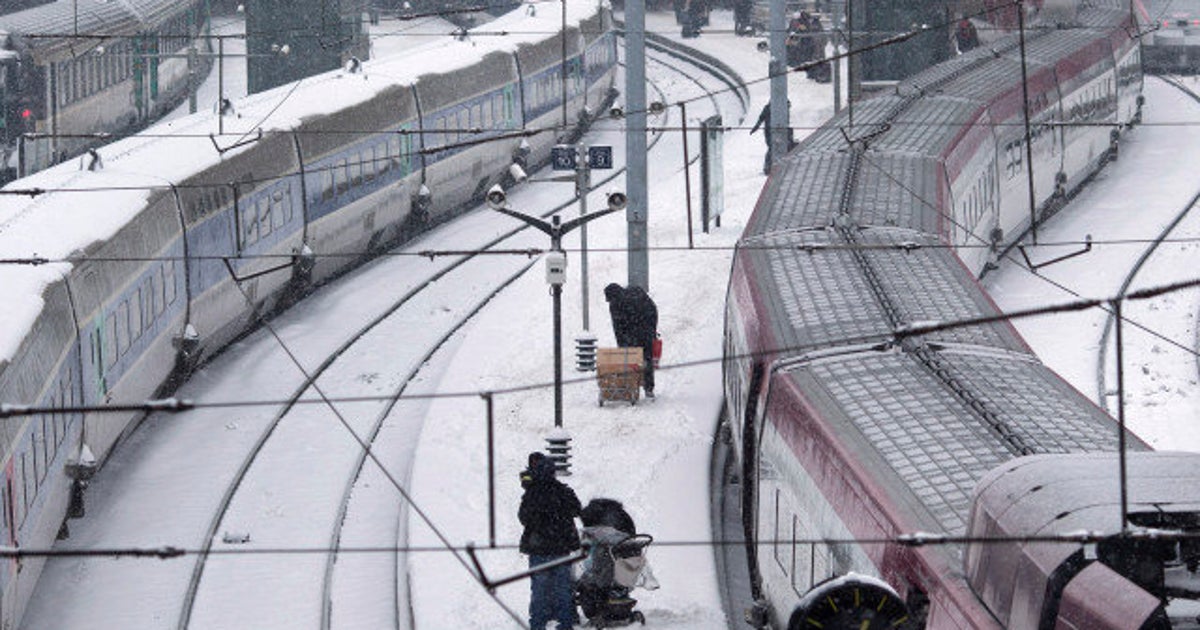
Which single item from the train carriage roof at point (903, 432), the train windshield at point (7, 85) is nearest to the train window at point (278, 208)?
the train windshield at point (7, 85)

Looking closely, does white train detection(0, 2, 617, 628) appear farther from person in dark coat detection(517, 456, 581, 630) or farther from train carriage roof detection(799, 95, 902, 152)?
train carriage roof detection(799, 95, 902, 152)

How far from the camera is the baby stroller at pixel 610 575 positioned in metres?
18.2

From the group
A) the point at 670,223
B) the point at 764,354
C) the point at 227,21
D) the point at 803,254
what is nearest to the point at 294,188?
the point at 670,223

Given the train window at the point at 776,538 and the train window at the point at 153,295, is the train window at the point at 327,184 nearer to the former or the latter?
the train window at the point at 153,295

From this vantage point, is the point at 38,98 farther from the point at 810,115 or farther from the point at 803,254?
the point at 803,254

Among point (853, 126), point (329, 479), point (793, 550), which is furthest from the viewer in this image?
point (853, 126)

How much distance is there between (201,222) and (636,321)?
581 centimetres

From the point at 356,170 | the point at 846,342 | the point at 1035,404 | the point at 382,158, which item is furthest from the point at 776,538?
the point at 382,158

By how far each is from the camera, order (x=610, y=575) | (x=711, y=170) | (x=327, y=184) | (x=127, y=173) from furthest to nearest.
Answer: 1. (x=711, y=170)
2. (x=327, y=184)
3. (x=127, y=173)
4. (x=610, y=575)

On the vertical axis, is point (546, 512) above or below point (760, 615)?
above

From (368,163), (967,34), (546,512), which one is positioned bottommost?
(546,512)

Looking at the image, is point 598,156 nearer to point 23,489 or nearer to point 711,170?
point 711,170

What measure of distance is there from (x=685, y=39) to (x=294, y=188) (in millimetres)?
34293

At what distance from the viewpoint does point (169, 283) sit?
26734 millimetres
